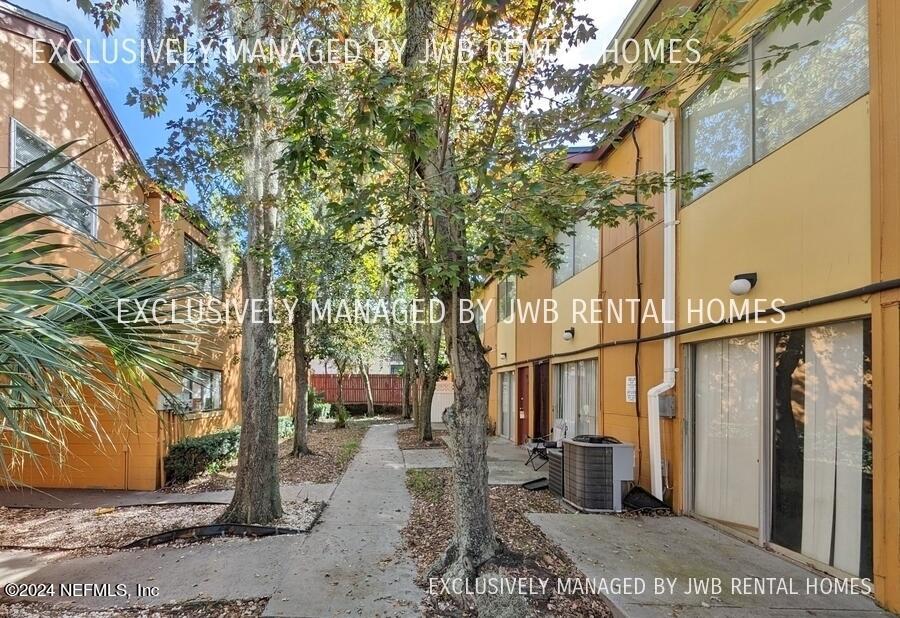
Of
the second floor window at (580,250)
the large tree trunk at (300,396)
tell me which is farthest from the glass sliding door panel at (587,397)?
the large tree trunk at (300,396)

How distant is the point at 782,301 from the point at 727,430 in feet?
5.55

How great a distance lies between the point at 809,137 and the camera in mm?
4840

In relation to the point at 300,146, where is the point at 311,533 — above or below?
below

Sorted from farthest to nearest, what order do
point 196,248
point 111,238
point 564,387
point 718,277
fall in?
point 196,248 → point 564,387 → point 111,238 → point 718,277

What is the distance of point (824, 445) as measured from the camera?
4.58m

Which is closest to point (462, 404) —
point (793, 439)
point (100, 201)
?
point (793, 439)

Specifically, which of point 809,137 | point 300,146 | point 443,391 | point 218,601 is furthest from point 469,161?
point 443,391

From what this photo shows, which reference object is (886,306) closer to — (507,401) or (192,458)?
(192,458)

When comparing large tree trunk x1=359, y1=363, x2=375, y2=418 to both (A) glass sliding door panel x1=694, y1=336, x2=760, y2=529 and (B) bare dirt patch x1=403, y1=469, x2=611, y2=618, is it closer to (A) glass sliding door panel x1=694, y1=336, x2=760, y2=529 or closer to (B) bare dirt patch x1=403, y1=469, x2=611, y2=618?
(B) bare dirt patch x1=403, y1=469, x2=611, y2=618

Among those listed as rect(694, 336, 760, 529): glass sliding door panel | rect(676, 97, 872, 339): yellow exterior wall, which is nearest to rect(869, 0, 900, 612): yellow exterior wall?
rect(676, 97, 872, 339): yellow exterior wall

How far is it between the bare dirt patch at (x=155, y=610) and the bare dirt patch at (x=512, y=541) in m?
1.42

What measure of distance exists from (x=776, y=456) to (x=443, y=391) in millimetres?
20012

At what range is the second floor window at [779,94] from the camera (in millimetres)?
4539

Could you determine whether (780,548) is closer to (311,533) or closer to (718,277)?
(718,277)
